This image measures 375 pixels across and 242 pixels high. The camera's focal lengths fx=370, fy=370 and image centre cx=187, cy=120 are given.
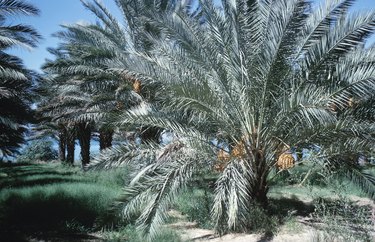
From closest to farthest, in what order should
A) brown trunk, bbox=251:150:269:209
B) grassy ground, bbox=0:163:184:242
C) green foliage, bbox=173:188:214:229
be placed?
1. grassy ground, bbox=0:163:184:242
2. brown trunk, bbox=251:150:269:209
3. green foliage, bbox=173:188:214:229

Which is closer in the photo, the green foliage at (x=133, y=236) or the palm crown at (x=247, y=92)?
the green foliage at (x=133, y=236)

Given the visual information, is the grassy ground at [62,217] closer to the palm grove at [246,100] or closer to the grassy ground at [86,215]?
the grassy ground at [86,215]

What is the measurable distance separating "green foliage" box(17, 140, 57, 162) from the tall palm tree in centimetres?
5288

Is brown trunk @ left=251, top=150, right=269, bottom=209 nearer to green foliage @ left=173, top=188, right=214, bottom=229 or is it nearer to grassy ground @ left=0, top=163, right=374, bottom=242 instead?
grassy ground @ left=0, top=163, right=374, bottom=242

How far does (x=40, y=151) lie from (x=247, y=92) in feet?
184

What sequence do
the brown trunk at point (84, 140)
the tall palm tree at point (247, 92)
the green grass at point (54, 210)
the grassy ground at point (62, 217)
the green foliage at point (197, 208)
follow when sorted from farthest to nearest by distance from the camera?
the brown trunk at point (84, 140), the green foliage at point (197, 208), the green grass at point (54, 210), the grassy ground at point (62, 217), the tall palm tree at point (247, 92)

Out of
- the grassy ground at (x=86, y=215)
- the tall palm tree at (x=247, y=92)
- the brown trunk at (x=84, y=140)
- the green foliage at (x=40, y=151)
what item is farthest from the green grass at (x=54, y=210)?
the green foliage at (x=40, y=151)

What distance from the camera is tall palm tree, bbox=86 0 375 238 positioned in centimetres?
730

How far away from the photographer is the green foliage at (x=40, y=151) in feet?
186

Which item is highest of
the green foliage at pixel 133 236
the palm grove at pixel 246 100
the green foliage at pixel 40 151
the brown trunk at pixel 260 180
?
the green foliage at pixel 40 151

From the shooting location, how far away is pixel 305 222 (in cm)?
855

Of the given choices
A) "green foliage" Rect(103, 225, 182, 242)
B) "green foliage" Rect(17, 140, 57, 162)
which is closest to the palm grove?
"green foliage" Rect(103, 225, 182, 242)

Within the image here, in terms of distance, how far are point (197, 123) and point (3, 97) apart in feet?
22.1

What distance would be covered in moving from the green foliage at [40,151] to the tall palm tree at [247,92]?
52.9 metres
